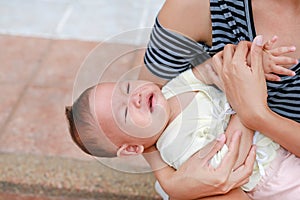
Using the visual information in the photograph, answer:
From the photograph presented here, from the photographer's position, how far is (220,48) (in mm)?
1561

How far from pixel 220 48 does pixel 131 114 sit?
269 mm

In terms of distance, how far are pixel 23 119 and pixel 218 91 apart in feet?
3.45

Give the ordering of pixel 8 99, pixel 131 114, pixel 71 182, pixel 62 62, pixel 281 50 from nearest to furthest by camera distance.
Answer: pixel 281 50
pixel 131 114
pixel 71 182
pixel 8 99
pixel 62 62

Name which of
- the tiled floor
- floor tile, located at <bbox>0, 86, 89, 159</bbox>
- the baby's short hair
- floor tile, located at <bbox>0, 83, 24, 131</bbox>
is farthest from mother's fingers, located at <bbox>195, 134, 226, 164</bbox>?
floor tile, located at <bbox>0, 83, 24, 131</bbox>

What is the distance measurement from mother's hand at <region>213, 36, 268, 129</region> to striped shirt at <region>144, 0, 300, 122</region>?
2.9 inches

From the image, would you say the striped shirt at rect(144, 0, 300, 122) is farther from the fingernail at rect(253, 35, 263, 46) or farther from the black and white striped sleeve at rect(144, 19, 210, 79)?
the fingernail at rect(253, 35, 263, 46)

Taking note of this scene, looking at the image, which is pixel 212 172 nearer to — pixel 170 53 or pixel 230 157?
pixel 230 157

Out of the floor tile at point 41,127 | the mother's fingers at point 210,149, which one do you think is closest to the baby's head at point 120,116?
the mother's fingers at point 210,149

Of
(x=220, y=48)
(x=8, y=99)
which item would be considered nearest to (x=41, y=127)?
(x=8, y=99)

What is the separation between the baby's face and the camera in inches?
58.2

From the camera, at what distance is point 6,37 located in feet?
9.33

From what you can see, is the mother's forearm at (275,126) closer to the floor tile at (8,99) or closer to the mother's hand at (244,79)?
the mother's hand at (244,79)

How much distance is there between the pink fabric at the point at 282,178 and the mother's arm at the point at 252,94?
0.05 metres

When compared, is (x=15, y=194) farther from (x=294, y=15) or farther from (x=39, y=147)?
(x=294, y=15)
